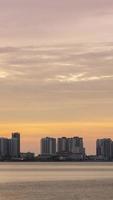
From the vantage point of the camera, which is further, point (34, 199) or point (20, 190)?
point (20, 190)

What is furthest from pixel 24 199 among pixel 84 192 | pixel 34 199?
pixel 84 192

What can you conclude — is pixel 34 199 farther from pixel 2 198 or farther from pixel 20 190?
pixel 20 190

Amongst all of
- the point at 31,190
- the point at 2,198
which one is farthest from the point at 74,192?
the point at 2,198

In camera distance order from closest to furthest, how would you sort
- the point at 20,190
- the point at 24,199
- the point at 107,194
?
the point at 24,199
the point at 107,194
the point at 20,190

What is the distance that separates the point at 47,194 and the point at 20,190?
32.1ft

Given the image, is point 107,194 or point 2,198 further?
point 107,194

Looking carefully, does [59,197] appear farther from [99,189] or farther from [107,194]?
[99,189]

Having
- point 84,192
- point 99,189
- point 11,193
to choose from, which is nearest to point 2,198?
point 11,193

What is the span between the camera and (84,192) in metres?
111

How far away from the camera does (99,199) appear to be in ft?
318

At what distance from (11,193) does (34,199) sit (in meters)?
10.6

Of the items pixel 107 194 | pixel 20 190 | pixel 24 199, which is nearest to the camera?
pixel 24 199

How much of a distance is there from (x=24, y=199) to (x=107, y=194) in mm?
14745

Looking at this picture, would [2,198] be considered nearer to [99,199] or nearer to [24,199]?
[24,199]
